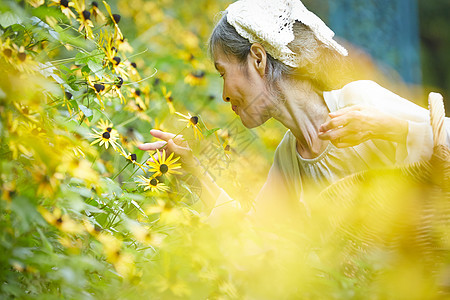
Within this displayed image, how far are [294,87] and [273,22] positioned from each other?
202 millimetres

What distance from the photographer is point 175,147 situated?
1111 mm

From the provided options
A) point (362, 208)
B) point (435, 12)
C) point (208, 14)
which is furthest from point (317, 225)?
point (435, 12)

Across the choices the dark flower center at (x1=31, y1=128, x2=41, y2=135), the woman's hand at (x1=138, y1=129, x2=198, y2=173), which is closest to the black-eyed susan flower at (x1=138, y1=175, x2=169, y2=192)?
the woman's hand at (x1=138, y1=129, x2=198, y2=173)

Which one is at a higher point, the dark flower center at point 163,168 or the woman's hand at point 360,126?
the woman's hand at point 360,126

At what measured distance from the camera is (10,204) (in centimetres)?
56

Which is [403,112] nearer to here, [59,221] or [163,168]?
[163,168]

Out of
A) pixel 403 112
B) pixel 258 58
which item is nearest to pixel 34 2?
pixel 258 58

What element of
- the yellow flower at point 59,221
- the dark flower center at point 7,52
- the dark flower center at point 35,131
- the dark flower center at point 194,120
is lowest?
the yellow flower at point 59,221

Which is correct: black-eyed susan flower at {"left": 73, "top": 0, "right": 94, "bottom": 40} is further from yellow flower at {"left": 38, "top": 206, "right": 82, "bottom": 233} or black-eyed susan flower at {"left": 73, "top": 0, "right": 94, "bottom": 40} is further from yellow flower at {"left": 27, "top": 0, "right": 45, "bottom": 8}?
yellow flower at {"left": 38, "top": 206, "right": 82, "bottom": 233}

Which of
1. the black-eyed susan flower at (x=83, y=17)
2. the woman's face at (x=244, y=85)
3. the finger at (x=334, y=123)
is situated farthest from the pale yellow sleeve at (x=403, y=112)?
the black-eyed susan flower at (x=83, y=17)

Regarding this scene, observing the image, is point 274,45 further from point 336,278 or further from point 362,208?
point 336,278

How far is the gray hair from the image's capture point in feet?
4.24

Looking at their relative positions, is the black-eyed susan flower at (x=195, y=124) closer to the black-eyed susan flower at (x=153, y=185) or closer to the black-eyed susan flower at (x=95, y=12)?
the black-eyed susan flower at (x=153, y=185)

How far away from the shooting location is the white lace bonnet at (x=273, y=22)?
1251mm
